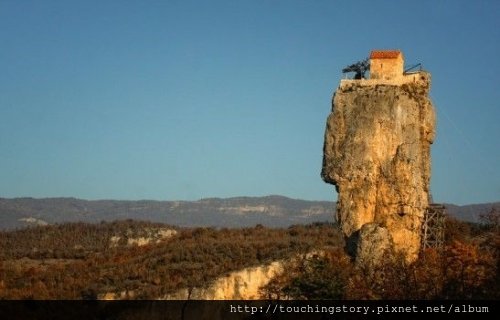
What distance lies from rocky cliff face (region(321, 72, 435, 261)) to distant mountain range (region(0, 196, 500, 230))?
95.1 metres

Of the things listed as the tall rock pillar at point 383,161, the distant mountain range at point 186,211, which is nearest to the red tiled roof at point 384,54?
the tall rock pillar at point 383,161

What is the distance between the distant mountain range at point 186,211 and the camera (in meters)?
132

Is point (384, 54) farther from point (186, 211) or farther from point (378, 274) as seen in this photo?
point (186, 211)

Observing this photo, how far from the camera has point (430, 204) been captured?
108 feet

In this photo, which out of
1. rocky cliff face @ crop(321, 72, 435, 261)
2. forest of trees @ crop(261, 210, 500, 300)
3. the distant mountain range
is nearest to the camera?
forest of trees @ crop(261, 210, 500, 300)

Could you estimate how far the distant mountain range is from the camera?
132m

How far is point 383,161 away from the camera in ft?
98.4

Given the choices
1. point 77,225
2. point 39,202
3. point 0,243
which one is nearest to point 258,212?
point 39,202

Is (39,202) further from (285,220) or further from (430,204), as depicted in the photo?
(430,204)

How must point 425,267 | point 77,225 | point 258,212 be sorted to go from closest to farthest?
point 425,267
point 77,225
point 258,212

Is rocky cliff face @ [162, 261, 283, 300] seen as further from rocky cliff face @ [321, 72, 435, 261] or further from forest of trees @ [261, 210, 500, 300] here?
rocky cliff face @ [321, 72, 435, 261]

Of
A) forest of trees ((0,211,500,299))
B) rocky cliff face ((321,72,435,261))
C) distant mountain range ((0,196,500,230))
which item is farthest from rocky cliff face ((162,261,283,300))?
distant mountain range ((0,196,500,230))

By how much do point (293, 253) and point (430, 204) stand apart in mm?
8061

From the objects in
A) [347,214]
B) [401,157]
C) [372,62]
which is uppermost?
[372,62]
